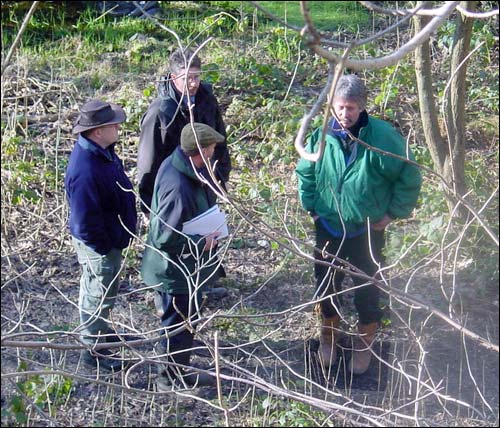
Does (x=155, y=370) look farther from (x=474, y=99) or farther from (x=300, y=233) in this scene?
(x=474, y=99)

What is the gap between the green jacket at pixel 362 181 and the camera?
16.7 feet

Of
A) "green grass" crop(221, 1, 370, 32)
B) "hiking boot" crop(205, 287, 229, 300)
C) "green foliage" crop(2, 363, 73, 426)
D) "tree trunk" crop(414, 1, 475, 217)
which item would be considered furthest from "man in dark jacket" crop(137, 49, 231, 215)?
"green grass" crop(221, 1, 370, 32)

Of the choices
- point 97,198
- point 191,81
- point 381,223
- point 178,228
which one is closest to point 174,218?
point 178,228

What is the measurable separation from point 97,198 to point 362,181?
1521 mm

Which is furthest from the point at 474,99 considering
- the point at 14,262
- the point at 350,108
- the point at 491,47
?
the point at 14,262

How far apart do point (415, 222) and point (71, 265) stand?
2725 mm

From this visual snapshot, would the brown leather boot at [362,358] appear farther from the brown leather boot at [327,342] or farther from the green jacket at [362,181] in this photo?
the green jacket at [362,181]

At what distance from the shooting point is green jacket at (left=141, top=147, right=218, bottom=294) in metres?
5.12

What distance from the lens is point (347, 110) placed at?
4.96m

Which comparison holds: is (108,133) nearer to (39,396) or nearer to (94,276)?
(94,276)

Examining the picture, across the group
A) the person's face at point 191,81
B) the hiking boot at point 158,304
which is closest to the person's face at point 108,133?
the person's face at point 191,81

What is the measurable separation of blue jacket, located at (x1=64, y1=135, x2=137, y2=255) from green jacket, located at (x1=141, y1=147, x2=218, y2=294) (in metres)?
0.22

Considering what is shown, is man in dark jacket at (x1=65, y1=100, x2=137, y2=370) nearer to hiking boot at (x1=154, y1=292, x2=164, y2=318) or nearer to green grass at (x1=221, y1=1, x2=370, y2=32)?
hiking boot at (x1=154, y1=292, x2=164, y2=318)

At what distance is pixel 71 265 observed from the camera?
6.98 metres
